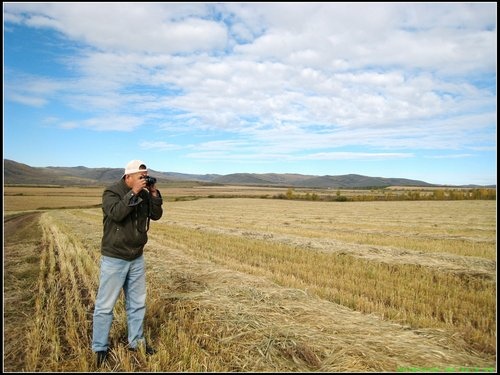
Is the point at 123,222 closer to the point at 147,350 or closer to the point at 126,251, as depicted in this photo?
the point at 126,251

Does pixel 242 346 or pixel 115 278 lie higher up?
pixel 115 278

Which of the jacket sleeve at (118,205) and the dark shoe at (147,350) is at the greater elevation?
the jacket sleeve at (118,205)

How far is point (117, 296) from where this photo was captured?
A: 4879mm

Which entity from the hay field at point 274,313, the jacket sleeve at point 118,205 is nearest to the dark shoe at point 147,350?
the hay field at point 274,313

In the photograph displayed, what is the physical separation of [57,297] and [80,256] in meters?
4.34

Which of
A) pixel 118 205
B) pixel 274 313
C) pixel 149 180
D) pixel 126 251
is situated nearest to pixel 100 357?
pixel 126 251

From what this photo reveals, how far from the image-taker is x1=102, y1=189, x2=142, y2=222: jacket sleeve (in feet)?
15.3

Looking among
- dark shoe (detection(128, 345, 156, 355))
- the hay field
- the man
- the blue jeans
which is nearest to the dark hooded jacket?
the man

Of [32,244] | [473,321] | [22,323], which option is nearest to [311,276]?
[473,321]

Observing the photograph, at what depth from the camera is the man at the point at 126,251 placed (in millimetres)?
4727

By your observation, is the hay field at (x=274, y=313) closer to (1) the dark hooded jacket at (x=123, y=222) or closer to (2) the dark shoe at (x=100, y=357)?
(2) the dark shoe at (x=100, y=357)

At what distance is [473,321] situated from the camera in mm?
6129

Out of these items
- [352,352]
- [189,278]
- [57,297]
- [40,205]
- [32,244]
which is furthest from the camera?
[40,205]

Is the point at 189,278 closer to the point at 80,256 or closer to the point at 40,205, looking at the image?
the point at 80,256
